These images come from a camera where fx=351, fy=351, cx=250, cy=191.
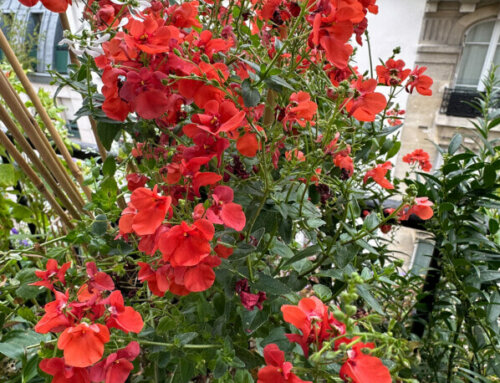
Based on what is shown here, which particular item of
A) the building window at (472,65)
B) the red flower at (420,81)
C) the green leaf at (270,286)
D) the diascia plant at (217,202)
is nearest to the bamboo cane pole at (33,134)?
the diascia plant at (217,202)

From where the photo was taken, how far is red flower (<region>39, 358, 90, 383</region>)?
0.39 metres

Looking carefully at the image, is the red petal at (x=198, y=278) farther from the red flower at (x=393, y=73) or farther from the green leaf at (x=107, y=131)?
the red flower at (x=393, y=73)

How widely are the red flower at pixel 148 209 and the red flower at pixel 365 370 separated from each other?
24 cm

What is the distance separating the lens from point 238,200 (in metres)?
0.51

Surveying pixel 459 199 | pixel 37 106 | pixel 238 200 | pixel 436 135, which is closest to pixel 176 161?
pixel 238 200

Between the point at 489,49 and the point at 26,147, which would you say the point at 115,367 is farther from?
the point at 489,49

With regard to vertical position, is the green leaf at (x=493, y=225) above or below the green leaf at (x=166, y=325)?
above

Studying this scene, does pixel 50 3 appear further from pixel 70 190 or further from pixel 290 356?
pixel 290 356

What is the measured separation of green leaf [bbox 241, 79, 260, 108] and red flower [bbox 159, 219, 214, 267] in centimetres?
15

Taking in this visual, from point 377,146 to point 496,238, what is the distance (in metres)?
0.32

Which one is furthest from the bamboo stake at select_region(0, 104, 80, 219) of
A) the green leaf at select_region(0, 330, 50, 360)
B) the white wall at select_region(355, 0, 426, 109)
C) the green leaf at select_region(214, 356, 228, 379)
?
the white wall at select_region(355, 0, 426, 109)

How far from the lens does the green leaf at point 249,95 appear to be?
1.37 feet

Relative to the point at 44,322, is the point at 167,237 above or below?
above

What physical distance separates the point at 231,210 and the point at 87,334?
202 millimetres
